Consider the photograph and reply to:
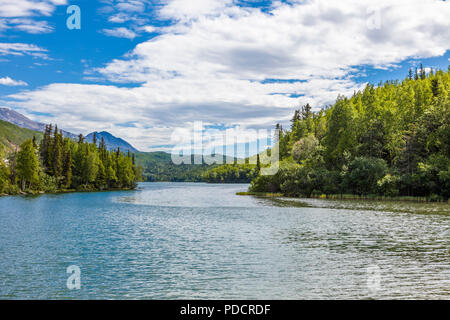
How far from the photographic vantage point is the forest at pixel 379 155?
91562 millimetres

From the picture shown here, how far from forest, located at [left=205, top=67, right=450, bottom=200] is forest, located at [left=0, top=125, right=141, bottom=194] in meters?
74.4

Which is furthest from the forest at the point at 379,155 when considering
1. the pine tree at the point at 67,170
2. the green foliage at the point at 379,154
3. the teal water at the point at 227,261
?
the pine tree at the point at 67,170

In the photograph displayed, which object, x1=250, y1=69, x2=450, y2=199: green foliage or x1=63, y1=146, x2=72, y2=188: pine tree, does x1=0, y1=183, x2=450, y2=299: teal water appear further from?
x1=63, y1=146, x2=72, y2=188: pine tree

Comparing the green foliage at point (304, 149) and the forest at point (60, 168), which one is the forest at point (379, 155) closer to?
the green foliage at point (304, 149)

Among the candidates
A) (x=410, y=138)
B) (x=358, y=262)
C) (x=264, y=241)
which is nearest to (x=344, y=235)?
(x=264, y=241)

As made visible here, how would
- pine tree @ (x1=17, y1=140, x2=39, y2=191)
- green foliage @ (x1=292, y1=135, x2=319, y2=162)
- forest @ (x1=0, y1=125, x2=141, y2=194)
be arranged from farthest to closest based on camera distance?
1. green foliage @ (x1=292, y1=135, x2=319, y2=162)
2. forest @ (x1=0, y1=125, x2=141, y2=194)
3. pine tree @ (x1=17, y1=140, x2=39, y2=191)

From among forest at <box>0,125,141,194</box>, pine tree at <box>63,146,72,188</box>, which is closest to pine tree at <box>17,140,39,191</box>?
forest at <box>0,125,141,194</box>

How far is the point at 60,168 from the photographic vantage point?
457 feet

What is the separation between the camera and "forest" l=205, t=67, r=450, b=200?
91.6 metres

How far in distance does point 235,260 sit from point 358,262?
28.0 ft

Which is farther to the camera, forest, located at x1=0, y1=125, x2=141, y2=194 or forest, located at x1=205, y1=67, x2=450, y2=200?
forest, located at x1=0, y1=125, x2=141, y2=194

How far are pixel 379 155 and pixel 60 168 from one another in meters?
115

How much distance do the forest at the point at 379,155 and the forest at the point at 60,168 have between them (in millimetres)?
74388

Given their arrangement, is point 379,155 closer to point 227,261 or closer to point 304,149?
point 304,149
